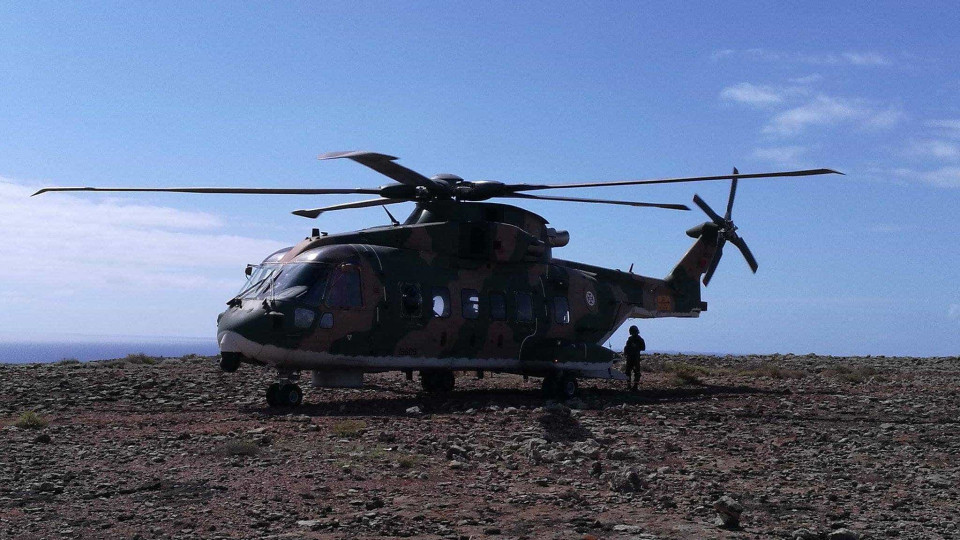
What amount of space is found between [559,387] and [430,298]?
4.00 metres

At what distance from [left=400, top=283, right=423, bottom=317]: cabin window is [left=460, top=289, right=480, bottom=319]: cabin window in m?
1.32

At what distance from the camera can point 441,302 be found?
1956cm

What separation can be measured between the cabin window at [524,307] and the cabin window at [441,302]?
218 centimetres

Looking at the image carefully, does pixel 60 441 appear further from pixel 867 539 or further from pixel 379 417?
pixel 867 539

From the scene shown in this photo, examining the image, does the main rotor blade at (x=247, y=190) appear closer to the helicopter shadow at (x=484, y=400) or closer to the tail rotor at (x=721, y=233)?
the helicopter shadow at (x=484, y=400)

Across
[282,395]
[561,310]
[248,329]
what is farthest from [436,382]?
[248,329]

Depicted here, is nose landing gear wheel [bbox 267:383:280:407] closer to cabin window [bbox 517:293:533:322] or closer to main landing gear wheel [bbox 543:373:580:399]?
cabin window [bbox 517:293:533:322]

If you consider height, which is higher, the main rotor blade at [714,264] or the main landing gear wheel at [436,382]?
the main rotor blade at [714,264]

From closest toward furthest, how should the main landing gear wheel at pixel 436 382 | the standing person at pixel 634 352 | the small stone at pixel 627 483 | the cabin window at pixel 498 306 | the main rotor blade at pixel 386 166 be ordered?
the small stone at pixel 627 483
the main rotor blade at pixel 386 166
the cabin window at pixel 498 306
the main landing gear wheel at pixel 436 382
the standing person at pixel 634 352

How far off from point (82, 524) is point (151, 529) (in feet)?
2.15

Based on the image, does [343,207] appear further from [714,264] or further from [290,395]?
[714,264]

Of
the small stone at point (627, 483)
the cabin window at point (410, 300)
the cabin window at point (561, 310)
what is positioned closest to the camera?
the small stone at point (627, 483)

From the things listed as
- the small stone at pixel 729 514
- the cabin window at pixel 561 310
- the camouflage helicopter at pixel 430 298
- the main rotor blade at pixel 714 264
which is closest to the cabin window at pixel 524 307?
the camouflage helicopter at pixel 430 298

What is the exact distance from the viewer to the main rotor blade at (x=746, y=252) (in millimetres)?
27141
